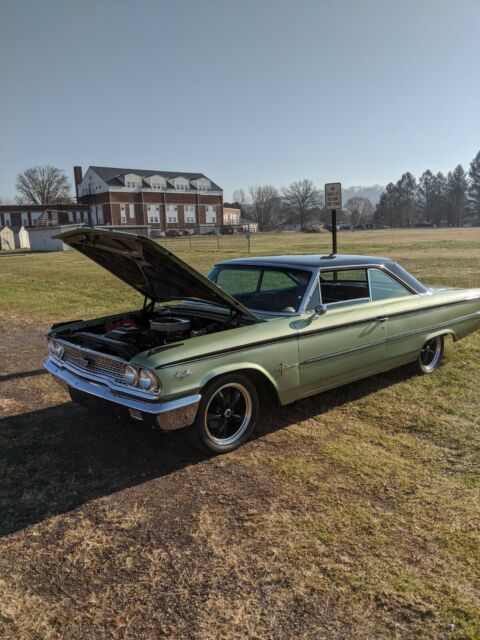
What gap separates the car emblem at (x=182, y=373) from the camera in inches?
129

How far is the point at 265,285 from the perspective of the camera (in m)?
4.77

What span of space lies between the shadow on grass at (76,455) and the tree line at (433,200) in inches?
4405

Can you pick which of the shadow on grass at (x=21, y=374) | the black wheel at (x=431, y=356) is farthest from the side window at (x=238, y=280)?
the shadow on grass at (x=21, y=374)

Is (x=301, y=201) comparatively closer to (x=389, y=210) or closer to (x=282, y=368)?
(x=389, y=210)

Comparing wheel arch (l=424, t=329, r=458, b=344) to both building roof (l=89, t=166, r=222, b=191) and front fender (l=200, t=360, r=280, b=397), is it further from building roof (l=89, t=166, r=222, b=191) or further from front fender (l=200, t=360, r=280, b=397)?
building roof (l=89, t=166, r=222, b=191)

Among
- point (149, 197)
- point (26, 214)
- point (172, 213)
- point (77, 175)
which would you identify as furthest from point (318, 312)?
point (77, 175)

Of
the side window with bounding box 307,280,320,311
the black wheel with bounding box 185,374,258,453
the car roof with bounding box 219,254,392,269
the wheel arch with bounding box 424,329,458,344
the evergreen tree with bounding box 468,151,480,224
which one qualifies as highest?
the evergreen tree with bounding box 468,151,480,224

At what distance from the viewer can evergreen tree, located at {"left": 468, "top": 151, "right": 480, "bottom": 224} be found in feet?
339

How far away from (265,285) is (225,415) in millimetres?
1539

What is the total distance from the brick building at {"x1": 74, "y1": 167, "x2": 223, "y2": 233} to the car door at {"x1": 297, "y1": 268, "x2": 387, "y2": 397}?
224 ft

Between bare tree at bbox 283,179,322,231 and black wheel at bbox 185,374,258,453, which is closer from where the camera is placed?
black wheel at bbox 185,374,258,453

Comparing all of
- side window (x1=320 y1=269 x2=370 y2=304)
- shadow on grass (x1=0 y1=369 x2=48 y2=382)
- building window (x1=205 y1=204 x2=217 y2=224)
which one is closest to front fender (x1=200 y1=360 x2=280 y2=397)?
side window (x1=320 y1=269 x2=370 y2=304)

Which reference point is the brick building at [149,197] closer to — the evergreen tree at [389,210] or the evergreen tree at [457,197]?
the evergreen tree at [389,210]

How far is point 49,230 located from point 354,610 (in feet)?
130
